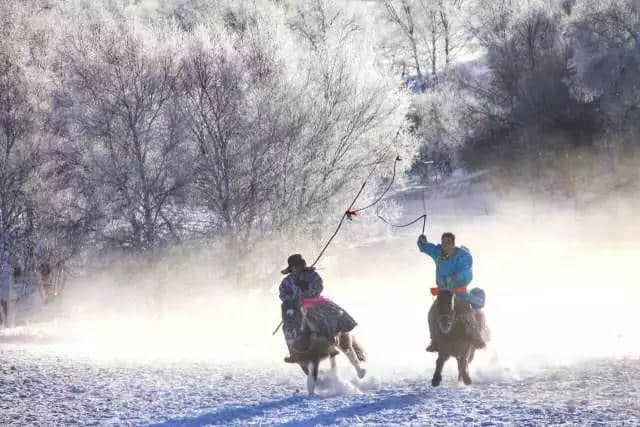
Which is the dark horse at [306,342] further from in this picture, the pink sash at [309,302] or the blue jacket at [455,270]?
the blue jacket at [455,270]

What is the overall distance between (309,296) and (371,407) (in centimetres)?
203

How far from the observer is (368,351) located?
16.7 meters

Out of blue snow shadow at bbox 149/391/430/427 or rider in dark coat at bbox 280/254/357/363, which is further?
rider in dark coat at bbox 280/254/357/363

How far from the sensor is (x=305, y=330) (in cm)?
1127

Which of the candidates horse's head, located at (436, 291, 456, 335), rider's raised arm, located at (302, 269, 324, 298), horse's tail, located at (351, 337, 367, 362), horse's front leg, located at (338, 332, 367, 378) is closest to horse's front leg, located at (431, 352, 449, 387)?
horse's head, located at (436, 291, 456, 335)

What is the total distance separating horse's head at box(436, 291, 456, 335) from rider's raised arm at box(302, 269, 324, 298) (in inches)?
65.3

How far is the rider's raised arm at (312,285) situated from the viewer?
1130 centimetres

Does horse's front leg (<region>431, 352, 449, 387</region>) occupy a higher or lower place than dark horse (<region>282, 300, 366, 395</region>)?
lower

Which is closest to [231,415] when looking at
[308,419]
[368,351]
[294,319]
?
[308,419]

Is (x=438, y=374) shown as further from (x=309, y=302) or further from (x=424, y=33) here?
(x=424, y=33)

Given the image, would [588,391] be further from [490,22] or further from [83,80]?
[490,22]

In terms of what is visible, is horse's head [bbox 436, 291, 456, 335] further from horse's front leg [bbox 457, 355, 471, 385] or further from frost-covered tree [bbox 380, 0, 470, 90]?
frost-covered tree [bbox 380, 0, 470, 90]

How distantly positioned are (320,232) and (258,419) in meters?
18.7

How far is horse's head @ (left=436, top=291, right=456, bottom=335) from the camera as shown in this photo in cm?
1083
